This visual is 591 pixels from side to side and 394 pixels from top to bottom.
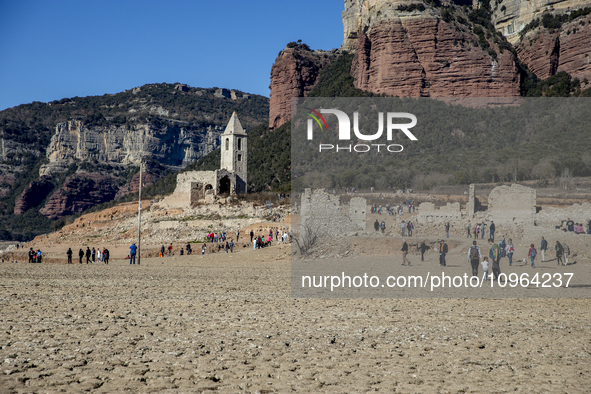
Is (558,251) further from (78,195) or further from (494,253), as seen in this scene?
(78,195)

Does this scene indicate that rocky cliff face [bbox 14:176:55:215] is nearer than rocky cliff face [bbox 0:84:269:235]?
Yes

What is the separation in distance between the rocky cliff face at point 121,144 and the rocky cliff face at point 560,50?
3338 inches

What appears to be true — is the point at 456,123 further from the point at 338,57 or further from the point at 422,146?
the point at 338,57

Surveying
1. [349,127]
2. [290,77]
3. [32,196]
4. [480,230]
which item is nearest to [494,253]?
[480,230]

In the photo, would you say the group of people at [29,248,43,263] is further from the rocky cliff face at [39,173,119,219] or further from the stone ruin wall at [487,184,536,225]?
the rocky cliff face at [39,173,119,219]

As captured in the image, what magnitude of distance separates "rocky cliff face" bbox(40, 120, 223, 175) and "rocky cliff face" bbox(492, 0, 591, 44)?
79.5 meters

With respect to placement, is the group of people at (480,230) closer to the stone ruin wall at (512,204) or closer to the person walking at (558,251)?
the stone ruin wall at (512,204)

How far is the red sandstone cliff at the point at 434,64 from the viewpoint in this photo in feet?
191

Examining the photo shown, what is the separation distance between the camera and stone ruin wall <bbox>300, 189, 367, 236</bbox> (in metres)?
16.4

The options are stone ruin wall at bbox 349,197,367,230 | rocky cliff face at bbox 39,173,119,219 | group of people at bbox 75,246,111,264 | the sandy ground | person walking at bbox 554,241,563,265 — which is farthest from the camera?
rocky cliff face at bbox 39,173,119,219

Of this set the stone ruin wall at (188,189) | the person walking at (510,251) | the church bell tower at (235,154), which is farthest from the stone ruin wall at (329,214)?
the church bell tower at (235,154)

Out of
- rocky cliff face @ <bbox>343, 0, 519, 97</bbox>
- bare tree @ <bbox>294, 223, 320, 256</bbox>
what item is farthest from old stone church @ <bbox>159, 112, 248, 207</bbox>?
bare tree @ <bbox>294, 223, 320, 256</bbox>

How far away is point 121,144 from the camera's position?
124562 millimetres

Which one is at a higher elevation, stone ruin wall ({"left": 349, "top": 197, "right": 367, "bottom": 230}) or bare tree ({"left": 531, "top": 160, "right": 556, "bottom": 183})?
bare tree ({"left": 531, "top": 160, "right": 556, "bottom": 183})
